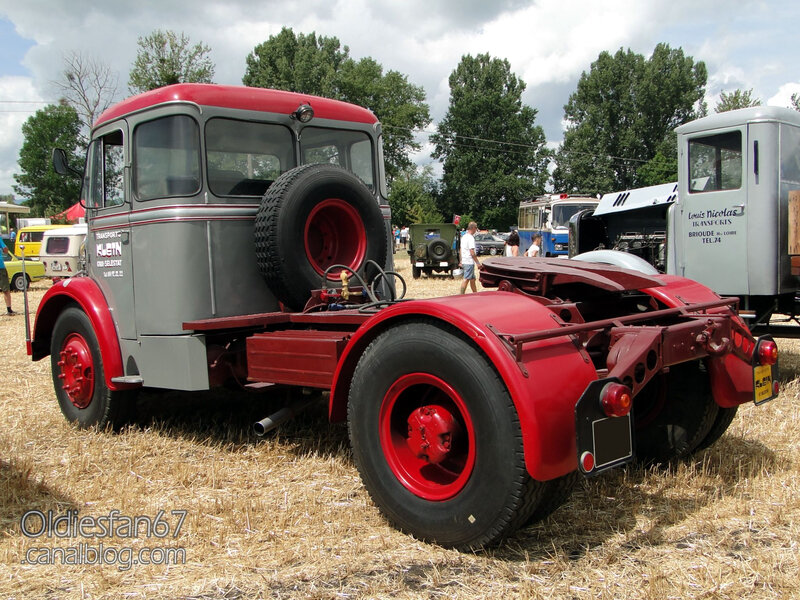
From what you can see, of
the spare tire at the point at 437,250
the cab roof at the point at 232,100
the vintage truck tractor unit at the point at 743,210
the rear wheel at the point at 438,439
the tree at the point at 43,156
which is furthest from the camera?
the tree at the point at 43,156

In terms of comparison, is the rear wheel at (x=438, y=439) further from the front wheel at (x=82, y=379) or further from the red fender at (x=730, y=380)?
the front wheel at (x=82, y=379)

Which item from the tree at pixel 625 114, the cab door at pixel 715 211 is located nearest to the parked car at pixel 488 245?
the tree at pixel 625 114

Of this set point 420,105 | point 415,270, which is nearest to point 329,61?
point 420,105

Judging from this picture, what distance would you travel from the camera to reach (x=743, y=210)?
6.57m

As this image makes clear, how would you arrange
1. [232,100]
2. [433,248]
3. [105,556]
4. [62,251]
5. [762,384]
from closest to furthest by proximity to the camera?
[105,556], [762,384], [232,100], [62,251], [433,248]

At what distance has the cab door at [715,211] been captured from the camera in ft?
21.6

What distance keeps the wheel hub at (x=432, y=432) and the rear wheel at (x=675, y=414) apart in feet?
5.06

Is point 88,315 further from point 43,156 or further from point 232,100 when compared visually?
point 43,156

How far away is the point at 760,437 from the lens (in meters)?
4.75

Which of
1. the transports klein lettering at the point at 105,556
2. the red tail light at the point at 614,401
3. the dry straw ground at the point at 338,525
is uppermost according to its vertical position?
the red tail light at the point at 614,401

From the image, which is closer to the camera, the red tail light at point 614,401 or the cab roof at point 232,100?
the red tail light at point 614,401

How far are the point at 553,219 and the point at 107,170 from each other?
2216 cm

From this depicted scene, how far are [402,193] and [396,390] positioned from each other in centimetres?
5200

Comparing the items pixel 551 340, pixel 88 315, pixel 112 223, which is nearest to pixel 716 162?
pixel 551 340
